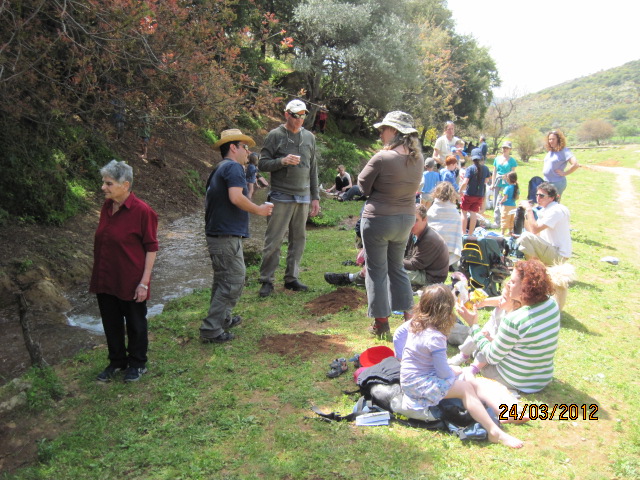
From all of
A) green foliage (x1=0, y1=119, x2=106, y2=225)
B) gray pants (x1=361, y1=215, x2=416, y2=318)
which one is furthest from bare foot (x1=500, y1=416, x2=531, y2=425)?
green foliage (x1=0, y1=119, x2=106, y2=225)

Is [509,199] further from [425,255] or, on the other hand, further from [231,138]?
[231,138]

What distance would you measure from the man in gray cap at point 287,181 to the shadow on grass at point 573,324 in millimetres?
3260

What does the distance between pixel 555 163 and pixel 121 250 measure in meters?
7.49

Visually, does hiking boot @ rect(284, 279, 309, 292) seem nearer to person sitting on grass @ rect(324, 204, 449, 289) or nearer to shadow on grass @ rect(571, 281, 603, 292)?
person sitting on grass @ rect(324, 204, 449, 289)

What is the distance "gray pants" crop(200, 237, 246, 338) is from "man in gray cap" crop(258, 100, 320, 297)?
1190mm

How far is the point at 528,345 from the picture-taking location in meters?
3.78

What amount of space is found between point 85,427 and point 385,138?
135 inches

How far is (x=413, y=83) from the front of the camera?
22.3 meters

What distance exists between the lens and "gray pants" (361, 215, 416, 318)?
452 centimetres

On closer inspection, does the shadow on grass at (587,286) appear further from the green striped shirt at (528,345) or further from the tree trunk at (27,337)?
the tree trunk at (27,337)

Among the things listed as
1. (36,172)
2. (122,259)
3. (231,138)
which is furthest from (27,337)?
(36,172)

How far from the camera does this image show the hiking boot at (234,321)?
516cm

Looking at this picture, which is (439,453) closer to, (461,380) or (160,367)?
(461,380)

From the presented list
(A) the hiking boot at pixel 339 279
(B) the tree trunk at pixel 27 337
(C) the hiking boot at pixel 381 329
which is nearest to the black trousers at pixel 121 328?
(B) the tree trunk at pixel 27 337
